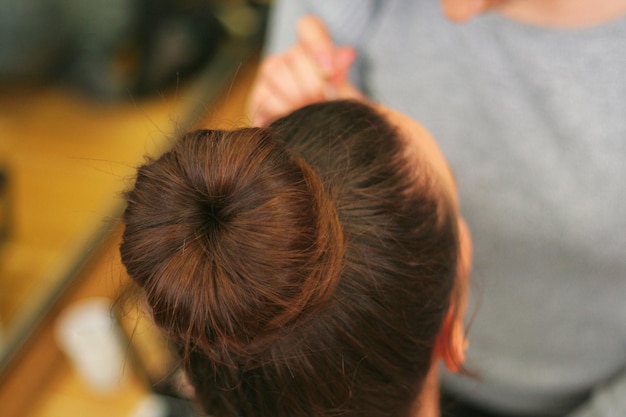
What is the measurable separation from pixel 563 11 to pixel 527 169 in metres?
0.17

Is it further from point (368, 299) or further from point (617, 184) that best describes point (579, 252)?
point (368, 299)

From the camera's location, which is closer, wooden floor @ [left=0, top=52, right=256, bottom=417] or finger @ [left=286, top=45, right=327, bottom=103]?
finger @ [left=286, top=45, right=327, bottom=103]

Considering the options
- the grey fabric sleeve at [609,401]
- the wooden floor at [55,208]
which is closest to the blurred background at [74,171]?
the wooden floor at [55,208]

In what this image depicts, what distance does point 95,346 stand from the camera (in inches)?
41.6

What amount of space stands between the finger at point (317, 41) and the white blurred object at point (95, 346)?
2.16 ft

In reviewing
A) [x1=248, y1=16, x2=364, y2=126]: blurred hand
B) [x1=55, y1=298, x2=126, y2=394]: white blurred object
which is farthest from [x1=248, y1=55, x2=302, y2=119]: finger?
[x1=55, y1=298, x2=126, y2=394]: white blurred object

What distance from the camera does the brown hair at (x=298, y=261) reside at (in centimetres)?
35

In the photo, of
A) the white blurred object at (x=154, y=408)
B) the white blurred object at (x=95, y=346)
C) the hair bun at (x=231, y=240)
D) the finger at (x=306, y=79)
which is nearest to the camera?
the hair bun at (x=231, y=240)

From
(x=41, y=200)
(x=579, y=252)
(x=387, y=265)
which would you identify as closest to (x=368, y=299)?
(x=387, y=265)

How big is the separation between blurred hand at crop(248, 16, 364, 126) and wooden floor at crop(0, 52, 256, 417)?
462 mm

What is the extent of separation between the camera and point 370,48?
0.73 metres

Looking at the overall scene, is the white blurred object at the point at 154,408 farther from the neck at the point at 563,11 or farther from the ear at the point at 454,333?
the neck at the point at 563,11

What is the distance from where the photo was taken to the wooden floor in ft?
A: 3.63

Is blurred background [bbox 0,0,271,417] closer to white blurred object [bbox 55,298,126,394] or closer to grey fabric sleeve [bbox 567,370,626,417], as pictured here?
white blurred object [bbox 55,298,126,394]
